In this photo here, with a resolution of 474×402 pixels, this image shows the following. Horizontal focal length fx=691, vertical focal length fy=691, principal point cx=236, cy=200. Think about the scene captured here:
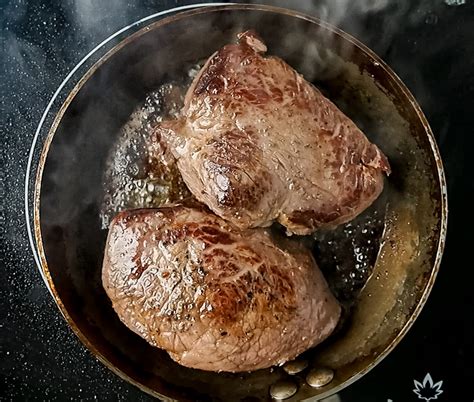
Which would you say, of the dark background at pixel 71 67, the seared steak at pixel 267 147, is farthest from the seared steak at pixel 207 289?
the dark background at pixel 71 67

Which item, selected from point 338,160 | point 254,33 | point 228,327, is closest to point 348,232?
point 338,160

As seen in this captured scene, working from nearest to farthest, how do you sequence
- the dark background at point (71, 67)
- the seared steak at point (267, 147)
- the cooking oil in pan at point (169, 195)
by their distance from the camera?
the seared steak at point (267, 147) → the cooking oil in pan at point (169, 195) → the dark background at point (71, 67)

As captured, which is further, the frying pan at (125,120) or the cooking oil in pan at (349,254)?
the cooking oil in pan at (349,254)

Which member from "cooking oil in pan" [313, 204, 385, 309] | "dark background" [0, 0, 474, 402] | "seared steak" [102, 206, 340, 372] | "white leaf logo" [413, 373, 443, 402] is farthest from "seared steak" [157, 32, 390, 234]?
"white leaf logo" [413, 373, 443, 402]

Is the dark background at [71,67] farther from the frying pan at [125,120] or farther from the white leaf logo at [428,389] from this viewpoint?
the frying pan at [125,120]

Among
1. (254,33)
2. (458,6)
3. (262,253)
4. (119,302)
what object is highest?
(458,6)

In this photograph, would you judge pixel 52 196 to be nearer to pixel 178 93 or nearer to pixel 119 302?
pixel 119 302

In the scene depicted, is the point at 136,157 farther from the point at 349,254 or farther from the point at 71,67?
the point at 349,254
